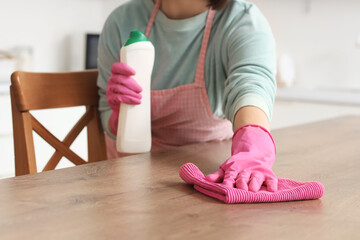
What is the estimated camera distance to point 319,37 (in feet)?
10.3

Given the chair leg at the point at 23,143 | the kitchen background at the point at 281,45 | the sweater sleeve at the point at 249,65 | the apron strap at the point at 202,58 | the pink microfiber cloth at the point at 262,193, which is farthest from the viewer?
the kitchen background at the point at 281,45

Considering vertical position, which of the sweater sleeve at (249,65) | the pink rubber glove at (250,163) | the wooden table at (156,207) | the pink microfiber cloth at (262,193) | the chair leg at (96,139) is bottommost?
the chair leg at (96,139)

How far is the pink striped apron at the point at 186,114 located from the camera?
1.18 m

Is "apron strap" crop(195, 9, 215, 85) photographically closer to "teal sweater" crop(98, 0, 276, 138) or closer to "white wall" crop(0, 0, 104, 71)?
"teal sweater" crop(98, 0, 276, 138)

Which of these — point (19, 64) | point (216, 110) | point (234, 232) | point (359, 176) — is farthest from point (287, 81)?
point (234, 232)

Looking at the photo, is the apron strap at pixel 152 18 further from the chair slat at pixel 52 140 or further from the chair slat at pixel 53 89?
the chair slat at pixel 52 140

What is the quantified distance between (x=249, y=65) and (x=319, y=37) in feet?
7.59

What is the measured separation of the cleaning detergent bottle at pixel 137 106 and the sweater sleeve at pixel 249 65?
166 millimetres

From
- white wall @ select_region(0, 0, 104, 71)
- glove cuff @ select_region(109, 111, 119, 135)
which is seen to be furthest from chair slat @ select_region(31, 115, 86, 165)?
white wall @ select_region(0, 0, 104, 71)

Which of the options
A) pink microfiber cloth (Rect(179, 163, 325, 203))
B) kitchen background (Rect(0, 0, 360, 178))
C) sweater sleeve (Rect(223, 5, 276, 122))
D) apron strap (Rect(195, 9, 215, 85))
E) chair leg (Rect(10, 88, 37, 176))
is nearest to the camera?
pink microfiber cloth (Rect(179, 163, 325, 203))

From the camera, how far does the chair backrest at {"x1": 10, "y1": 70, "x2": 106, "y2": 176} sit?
1.09 meters

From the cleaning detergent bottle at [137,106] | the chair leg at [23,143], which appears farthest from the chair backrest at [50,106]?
the cleaning detergent bottle at [137,106]

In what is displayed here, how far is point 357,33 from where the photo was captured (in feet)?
9.87

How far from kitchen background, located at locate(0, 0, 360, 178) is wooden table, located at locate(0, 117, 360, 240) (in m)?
1.99
